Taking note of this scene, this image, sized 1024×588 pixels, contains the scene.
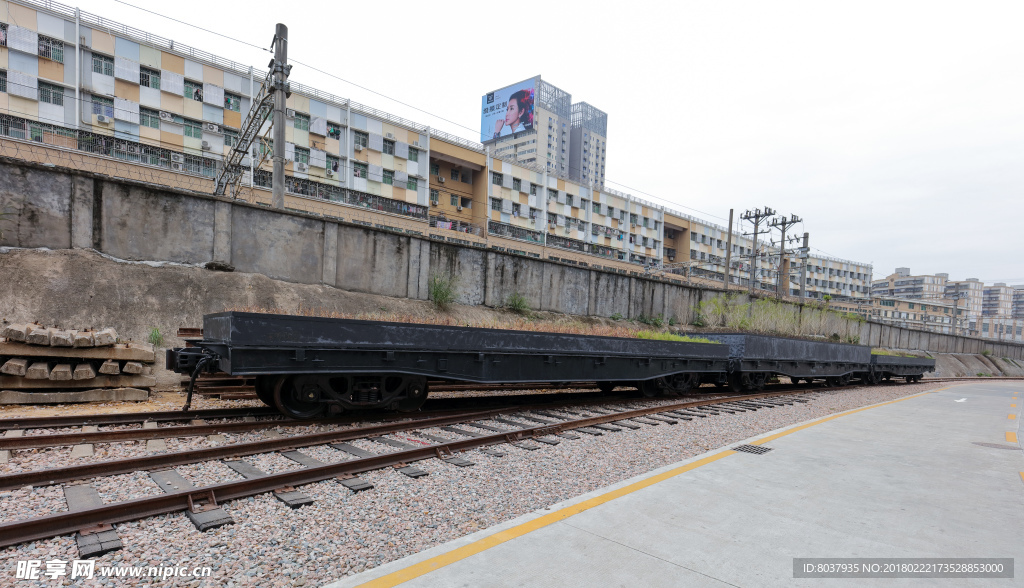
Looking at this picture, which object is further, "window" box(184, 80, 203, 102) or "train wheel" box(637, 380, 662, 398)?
"window" box(184, 80, 203, 102)

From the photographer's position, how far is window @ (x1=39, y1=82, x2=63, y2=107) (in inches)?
1145

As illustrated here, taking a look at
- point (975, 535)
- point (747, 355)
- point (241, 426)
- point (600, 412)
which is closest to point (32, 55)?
point (241, 426)

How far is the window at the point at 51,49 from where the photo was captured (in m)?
29.1

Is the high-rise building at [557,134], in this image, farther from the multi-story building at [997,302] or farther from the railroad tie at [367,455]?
the multi-story building at [997,302]

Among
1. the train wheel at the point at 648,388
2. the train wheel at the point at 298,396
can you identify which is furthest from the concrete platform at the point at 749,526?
the train wheel at the point at 648,388

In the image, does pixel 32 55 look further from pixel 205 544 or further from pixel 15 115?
pixel 205 544

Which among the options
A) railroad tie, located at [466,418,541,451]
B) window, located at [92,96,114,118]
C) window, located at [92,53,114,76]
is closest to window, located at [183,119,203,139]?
window, located at [92,96,114,118]

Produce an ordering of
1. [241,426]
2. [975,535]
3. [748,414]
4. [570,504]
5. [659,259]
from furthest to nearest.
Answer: [659,259]
[748,414]
[241,426]
[570,504]
[975,535]

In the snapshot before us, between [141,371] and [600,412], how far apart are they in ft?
27.0

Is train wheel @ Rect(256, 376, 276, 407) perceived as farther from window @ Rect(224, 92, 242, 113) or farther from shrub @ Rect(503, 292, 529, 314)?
window @ Rect(224, 92, 242, 113)

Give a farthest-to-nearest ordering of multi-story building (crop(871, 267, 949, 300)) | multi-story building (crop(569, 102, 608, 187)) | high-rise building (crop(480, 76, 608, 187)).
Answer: multi-story building (crop(569, 102, 608, 187)) → multi-story building (crop(871, 267, 949, 300)) → high-rise building (crop(480, 76, 608, 187))

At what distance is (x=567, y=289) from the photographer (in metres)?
21.7

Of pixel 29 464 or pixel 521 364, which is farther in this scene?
Answer: pixel 521 364

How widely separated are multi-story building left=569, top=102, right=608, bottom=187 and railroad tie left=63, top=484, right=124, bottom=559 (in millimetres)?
138724
